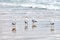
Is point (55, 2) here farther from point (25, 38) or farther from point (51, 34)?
point (25, 38)

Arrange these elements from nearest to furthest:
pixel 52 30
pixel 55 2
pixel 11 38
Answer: pixel 11 38 → pixel 52 30 → pixel 55 2

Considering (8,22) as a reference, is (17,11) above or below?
above

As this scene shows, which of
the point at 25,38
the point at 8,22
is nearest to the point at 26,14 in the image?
the point at 8,22

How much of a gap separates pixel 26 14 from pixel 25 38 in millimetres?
344

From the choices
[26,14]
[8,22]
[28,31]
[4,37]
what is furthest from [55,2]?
[4,37]

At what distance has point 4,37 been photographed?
1.21 m

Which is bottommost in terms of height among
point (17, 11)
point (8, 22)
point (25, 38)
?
point (25, 38)

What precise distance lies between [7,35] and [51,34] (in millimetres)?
456

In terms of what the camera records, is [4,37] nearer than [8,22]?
Yes

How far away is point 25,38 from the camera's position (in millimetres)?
1223

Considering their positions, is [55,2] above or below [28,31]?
above

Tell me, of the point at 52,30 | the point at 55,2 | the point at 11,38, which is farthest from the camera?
the point at 55,2

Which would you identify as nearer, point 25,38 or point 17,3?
point 25,38

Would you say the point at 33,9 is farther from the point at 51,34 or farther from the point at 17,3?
the point at 51,34
